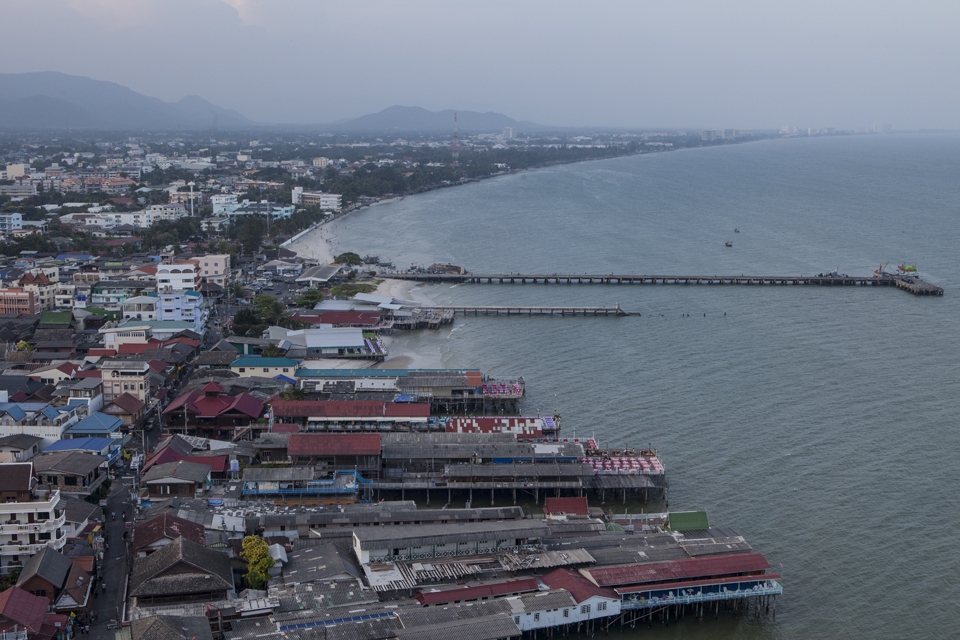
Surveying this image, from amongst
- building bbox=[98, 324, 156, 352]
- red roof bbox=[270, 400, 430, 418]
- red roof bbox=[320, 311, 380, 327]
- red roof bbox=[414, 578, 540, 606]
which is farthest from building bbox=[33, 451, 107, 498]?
red roof bbox=[320, 311, 380, 327]

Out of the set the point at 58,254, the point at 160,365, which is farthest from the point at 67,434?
the point at 58,254

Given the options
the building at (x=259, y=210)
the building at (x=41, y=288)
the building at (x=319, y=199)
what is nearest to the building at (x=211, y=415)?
the building at (x=41, y=288)

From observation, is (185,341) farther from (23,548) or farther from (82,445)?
(23,548)

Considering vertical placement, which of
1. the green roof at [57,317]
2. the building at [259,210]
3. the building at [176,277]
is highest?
the building at [259,210]

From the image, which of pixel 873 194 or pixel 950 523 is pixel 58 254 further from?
pixel 873 194

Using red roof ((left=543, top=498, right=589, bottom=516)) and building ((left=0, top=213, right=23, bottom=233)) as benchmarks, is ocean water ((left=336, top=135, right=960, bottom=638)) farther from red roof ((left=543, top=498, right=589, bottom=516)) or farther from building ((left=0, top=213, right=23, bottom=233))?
building ((left=0, top=213, right=23, bottom=233))

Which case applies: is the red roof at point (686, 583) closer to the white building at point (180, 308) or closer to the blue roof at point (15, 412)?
the blue roof at point (15, 412)
